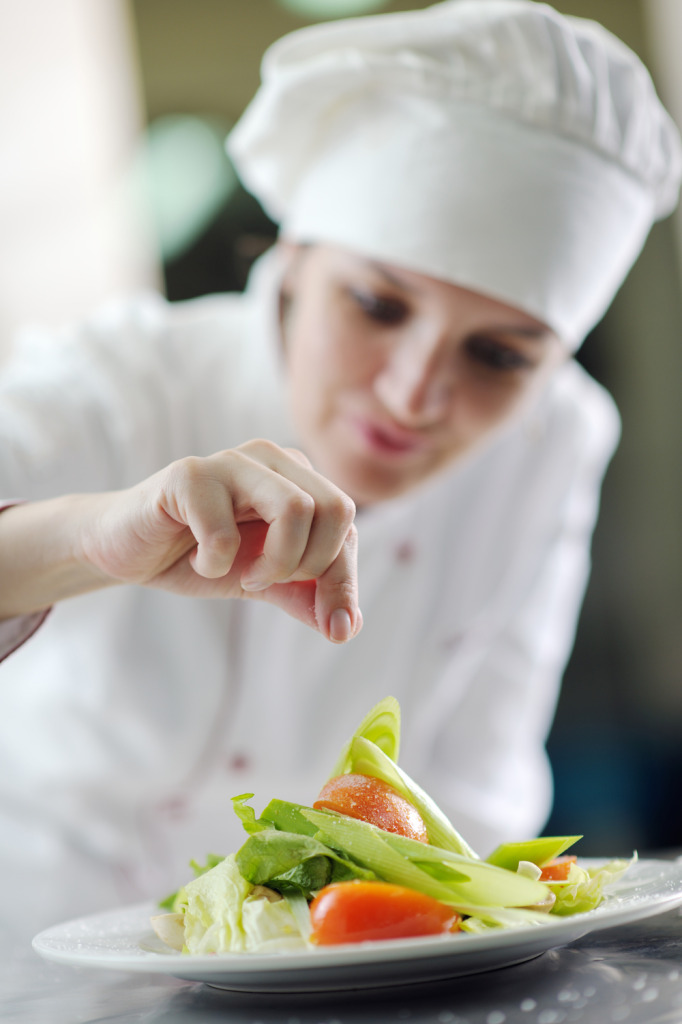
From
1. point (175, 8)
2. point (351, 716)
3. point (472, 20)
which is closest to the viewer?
point (472, 20)

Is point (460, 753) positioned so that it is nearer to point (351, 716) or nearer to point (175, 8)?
point (351, 716)

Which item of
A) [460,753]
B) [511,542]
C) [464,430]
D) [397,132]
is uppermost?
[397,132]

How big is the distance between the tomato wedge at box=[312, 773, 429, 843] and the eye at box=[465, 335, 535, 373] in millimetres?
529

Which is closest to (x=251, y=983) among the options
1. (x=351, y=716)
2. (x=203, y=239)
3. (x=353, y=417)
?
(x=353, y=417)

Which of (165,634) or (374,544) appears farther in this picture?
(374,544)

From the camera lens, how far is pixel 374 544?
118 centimetres

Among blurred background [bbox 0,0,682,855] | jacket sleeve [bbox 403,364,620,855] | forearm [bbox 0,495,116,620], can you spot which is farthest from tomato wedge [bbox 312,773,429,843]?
blurred background [bbox 0,0,682,855]

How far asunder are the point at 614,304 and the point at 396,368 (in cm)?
194

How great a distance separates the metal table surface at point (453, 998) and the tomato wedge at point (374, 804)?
0.07m

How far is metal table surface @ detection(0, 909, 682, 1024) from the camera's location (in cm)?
37

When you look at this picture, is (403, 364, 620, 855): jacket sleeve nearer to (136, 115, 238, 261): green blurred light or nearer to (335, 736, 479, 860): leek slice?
(335, 736, 479, 860): leek slice

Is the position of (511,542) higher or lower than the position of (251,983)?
lower

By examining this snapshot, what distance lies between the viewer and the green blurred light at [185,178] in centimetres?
255

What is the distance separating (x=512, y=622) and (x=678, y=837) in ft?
5.40
